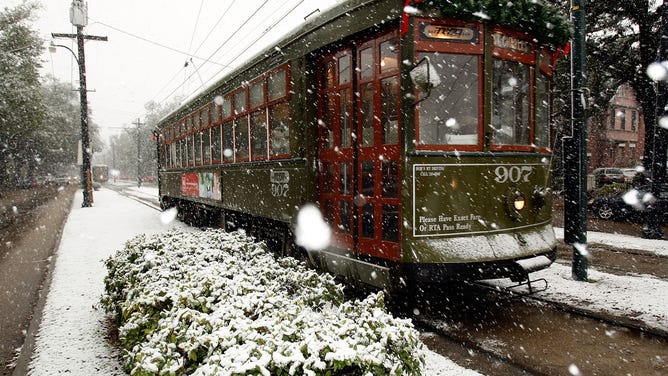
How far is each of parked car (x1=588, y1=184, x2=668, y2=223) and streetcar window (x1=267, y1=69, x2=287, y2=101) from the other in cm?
1124

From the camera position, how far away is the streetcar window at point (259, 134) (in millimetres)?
6852

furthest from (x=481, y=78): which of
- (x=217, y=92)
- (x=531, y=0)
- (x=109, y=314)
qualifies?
(x=217, y=92)

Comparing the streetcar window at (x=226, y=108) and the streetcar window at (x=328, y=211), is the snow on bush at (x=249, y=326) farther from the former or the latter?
the streetcar window at (x=226, y=108)

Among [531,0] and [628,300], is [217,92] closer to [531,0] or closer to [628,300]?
[531,0]

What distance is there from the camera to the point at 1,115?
2858 centimetres

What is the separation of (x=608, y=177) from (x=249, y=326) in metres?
29.8

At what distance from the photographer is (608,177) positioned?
2727 centimetres

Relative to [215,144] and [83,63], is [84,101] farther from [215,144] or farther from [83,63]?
[215,144]

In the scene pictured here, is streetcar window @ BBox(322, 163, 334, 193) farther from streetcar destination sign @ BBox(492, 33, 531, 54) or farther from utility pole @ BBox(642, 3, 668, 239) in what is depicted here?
utility pole @ BBox(642, 3, 668, 239)

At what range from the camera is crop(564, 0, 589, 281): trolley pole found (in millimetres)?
6496

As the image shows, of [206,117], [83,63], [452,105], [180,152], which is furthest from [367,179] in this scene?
[83,63]

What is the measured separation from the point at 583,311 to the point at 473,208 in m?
1.69

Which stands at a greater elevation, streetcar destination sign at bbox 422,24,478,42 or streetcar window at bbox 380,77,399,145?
streetcar destination sign at bbox 422,24,478,42

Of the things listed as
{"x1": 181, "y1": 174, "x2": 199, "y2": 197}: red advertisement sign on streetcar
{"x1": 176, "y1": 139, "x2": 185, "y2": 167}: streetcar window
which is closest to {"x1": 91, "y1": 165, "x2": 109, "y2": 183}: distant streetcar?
{"x1": 176, "y1": 139, "x2": 185, "y2": 167}: streetcar window
